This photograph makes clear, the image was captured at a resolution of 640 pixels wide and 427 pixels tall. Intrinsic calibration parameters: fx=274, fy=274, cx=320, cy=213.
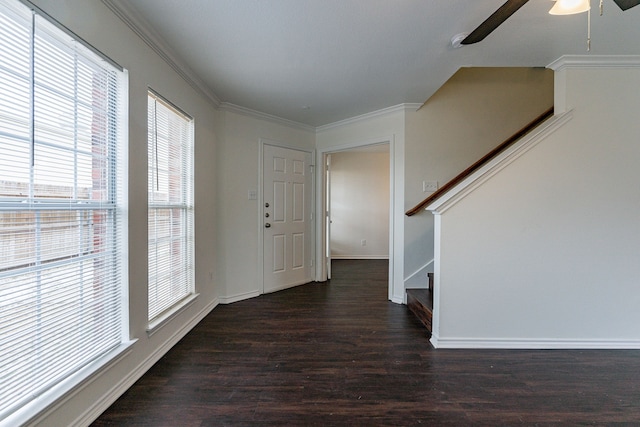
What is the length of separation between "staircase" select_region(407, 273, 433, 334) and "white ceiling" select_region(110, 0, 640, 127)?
6.40 feet

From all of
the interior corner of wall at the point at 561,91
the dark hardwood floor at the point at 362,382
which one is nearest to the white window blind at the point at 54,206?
the dark hardwood floor at the point at 362,382

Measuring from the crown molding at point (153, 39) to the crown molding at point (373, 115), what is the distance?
5.57ft

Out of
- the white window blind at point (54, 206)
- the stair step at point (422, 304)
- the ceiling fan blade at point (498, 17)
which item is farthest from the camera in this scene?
the stair step at point (422, 304)

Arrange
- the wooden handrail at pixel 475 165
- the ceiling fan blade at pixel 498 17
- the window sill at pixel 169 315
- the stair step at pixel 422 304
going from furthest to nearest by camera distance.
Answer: the wooden handrail at pixel 475 165, the stair step at pixel 422 304, the window sill at pixel 169 315, the ceiling fan blade at pixel 498 17

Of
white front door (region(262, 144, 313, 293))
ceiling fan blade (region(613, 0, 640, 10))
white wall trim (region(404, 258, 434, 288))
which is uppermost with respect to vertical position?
ceiling fan blade (region(613, 0, 640, 10))

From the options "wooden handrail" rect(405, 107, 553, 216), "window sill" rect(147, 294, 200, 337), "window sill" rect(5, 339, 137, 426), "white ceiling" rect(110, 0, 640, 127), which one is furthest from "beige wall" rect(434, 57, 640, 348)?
"window sill" rect(5, 339, 137, 426)

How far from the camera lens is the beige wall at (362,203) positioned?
5750 mm

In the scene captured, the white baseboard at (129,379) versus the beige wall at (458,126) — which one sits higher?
the beige wall at (458,126)

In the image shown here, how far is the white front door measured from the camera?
3467 millimetres

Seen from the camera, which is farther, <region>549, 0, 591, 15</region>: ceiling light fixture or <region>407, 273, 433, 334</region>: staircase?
<region>407, 273, 433, 334</region>: staircase

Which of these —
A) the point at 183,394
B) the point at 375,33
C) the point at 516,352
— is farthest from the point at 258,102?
the point at 516,352

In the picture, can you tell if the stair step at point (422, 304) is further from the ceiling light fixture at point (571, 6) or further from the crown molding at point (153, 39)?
the crown molding at point (153, 39)

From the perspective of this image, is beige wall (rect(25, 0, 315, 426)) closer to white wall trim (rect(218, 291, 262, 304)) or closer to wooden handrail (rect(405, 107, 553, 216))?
white wall trim (rect(218, 291, 262, 304))

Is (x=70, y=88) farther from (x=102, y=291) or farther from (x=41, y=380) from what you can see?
(x=41, y=380)
